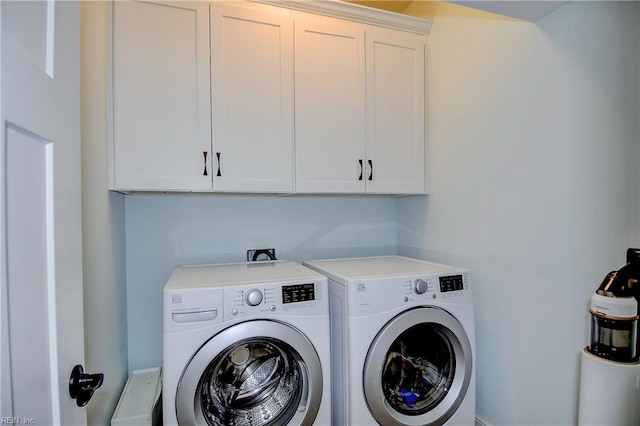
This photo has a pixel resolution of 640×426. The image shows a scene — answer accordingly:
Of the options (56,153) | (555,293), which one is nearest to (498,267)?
(555,293)

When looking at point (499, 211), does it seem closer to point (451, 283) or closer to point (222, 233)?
point (451, 283)

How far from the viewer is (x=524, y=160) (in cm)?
147

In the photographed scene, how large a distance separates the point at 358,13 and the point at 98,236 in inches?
69.2

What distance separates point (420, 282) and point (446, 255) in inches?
20.9

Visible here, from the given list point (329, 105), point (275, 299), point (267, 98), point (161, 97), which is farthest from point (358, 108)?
point (275, 299)

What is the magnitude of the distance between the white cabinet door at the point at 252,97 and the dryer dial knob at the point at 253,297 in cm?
60

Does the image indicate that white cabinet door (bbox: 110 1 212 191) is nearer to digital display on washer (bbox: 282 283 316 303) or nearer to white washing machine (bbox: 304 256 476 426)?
digital display on washer (bbox: 282 283 316 303)

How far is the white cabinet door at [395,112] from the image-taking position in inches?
76.0

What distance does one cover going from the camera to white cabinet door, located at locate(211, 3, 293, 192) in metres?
1.65

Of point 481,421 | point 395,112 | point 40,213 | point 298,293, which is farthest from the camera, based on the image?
point 395,112

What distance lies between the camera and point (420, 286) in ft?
4.88

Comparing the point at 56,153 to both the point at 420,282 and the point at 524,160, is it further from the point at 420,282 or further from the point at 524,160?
the point at 524,160

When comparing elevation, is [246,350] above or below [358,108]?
below

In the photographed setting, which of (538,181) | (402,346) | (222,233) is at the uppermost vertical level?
(538,181)
